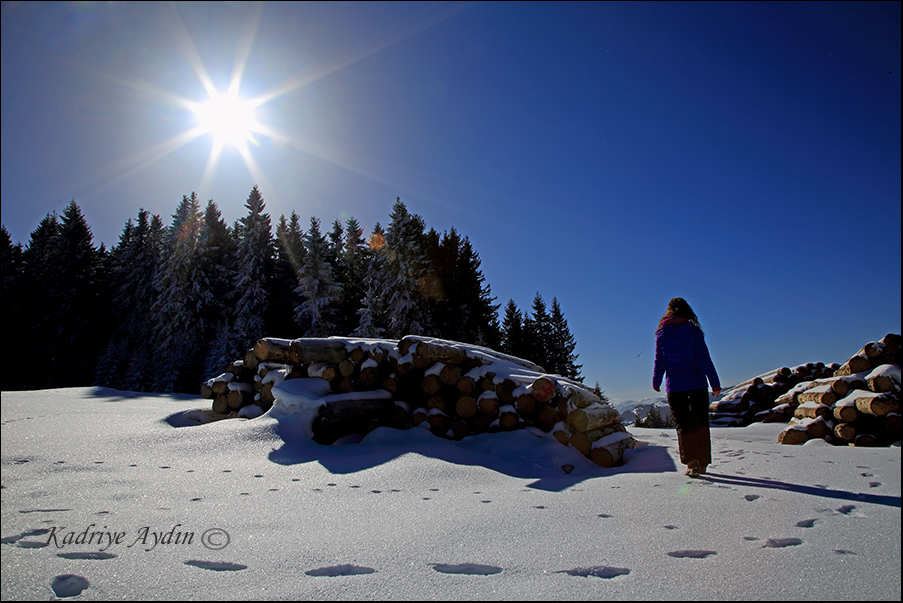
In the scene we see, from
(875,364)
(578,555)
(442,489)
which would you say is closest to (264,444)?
(442,489)

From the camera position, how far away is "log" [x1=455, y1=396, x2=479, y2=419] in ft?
18.4

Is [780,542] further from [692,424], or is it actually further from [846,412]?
[846,412]

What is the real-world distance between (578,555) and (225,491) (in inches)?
91.6

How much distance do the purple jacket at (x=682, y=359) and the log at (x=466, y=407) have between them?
2201 millimetres

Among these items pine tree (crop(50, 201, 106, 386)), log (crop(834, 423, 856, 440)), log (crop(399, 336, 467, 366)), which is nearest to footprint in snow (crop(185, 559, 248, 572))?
log (crop(399, 336, 467, 366))

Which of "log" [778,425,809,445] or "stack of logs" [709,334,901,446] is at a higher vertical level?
"stack of logs" [709,334,901,446]

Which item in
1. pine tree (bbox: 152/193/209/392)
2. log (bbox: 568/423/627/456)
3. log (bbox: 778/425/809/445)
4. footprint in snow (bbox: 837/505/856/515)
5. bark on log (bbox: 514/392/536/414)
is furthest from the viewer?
pine tree (bbox: 152/193/209/392)

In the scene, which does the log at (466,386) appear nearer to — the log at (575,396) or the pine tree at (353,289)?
the log at (575,396)

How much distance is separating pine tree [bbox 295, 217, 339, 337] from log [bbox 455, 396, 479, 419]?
20203mm

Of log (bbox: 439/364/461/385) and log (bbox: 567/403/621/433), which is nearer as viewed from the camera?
log (bbox: 567/403/621/433)

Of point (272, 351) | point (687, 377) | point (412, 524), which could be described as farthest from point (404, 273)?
point (412, 524)

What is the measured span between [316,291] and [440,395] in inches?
831

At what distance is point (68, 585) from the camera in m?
1.60

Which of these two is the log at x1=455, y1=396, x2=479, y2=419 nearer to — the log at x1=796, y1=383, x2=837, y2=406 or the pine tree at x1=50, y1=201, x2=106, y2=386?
the log at x1=796, y1=383, x2=837, y2=406
